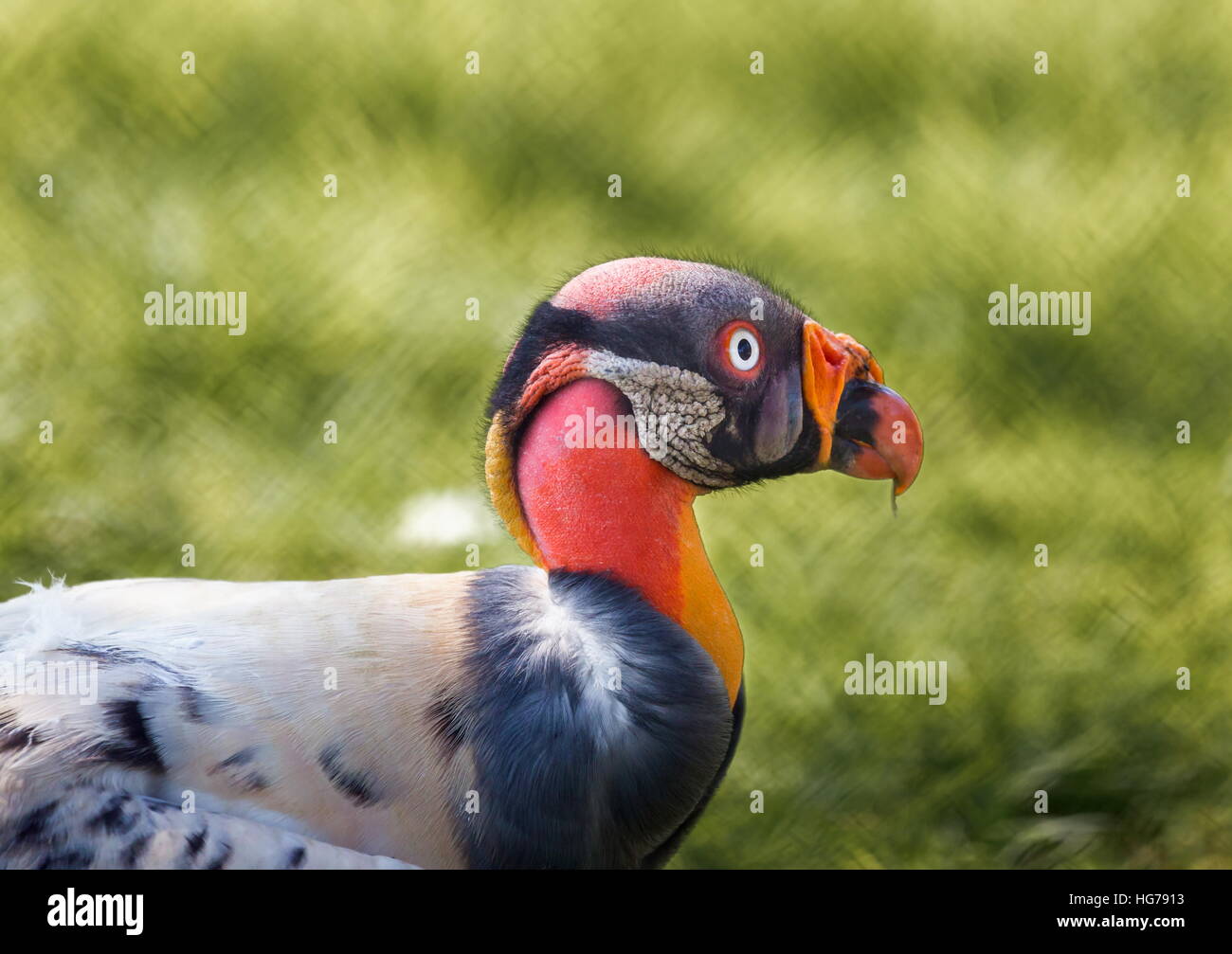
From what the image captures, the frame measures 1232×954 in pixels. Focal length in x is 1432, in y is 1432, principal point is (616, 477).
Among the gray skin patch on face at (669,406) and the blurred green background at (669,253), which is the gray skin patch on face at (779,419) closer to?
the gray skin patch on face at (669,406)

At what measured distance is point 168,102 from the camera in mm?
4902

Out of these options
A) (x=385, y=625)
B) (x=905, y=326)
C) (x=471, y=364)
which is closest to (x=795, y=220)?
(x=905, y=326)

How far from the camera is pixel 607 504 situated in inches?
94.9

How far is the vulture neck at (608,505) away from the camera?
7.86 ft

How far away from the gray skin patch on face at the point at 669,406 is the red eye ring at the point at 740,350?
5 cm

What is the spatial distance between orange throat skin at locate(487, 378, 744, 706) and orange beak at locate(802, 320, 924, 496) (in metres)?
0.27

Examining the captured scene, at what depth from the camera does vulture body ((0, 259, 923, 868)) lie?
2234 millimetres

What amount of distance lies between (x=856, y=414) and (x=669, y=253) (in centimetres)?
171
